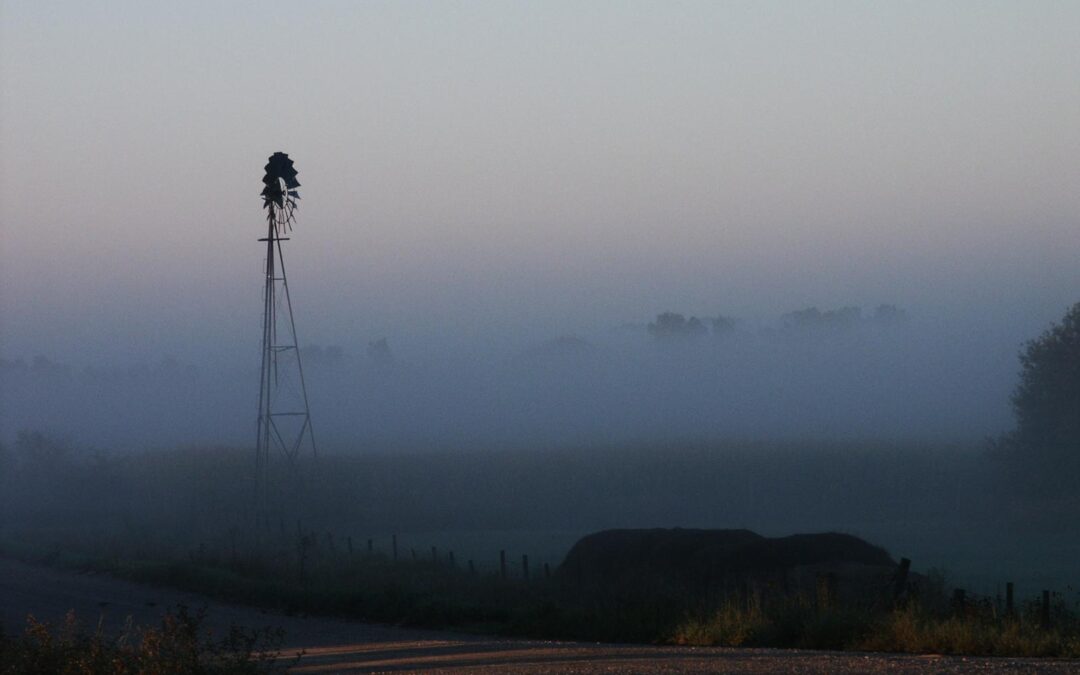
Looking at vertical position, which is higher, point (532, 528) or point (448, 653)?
point (448, 653)

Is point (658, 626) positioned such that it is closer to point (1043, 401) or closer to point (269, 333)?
point (269, 333)

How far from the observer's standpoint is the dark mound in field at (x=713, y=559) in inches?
1261

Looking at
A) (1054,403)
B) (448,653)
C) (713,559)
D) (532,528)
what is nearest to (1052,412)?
(1054,403)

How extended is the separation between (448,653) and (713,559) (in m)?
15.3

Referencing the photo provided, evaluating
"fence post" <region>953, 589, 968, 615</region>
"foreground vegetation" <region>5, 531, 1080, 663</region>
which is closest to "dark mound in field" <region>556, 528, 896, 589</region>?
"foreground vegetation" <region>5, 531, 1080, 663</region>

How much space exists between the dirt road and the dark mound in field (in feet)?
23.8

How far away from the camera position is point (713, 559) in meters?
35.2

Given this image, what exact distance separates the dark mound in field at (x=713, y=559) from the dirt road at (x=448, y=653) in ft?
23.8

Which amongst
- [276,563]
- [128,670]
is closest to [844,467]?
[276,563]

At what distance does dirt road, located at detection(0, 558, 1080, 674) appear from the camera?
Answer: 16.1 m

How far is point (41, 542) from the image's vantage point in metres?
57.1

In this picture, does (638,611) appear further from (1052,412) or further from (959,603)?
(1052,412)

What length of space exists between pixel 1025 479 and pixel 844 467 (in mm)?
22965

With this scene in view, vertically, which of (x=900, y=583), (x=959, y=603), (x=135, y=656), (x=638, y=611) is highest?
(x=135, y=656)
